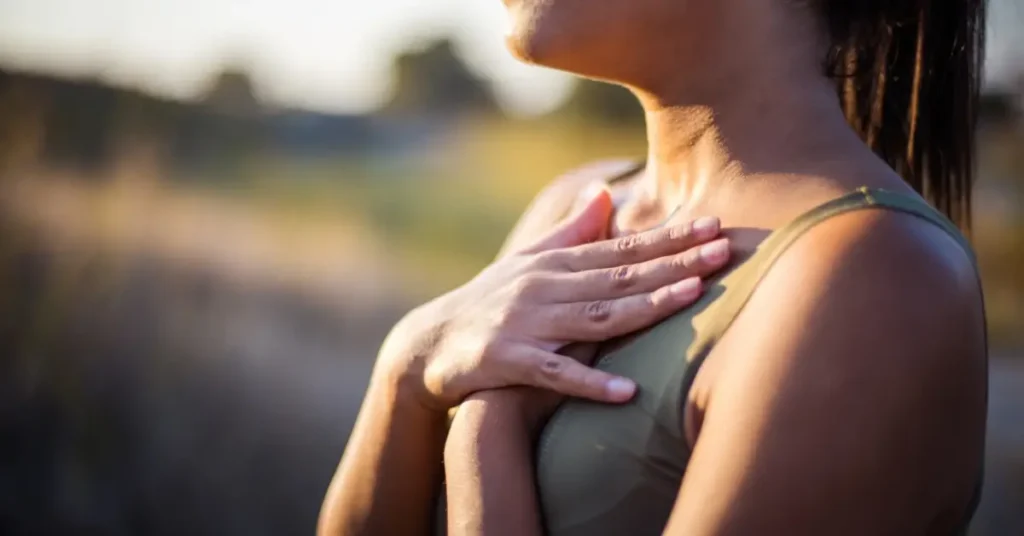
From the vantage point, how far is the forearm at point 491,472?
65 centimetres

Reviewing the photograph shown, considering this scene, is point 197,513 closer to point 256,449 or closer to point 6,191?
point 256,449

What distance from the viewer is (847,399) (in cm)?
53

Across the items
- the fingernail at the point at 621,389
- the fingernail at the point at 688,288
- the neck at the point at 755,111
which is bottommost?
the fingernail at the point at 621,389

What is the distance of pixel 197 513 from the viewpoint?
1.57 m

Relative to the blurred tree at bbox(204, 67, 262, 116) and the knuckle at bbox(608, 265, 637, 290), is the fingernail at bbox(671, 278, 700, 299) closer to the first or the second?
the knuckle at bbox(608, 265, 637, 290)

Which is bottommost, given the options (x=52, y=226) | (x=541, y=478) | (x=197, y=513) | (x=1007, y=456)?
(x=197, y=513)

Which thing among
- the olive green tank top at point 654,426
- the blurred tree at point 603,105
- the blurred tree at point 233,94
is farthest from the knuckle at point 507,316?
the blurred tree at point 233,94

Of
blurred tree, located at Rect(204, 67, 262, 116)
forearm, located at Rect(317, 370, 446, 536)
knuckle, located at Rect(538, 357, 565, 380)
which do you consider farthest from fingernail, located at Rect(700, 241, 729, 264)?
blurred tree, located at Rect(204, 67, 262, 116)

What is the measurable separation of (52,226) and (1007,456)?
141 cm

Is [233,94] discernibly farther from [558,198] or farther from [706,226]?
[706,226]

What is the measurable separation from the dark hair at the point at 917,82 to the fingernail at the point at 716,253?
181mm

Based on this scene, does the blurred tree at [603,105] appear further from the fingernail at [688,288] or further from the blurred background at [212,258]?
the fingernail at [688,288]

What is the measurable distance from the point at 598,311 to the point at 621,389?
0.24ft

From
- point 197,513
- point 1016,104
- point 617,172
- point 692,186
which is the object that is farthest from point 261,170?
point 1016,104
